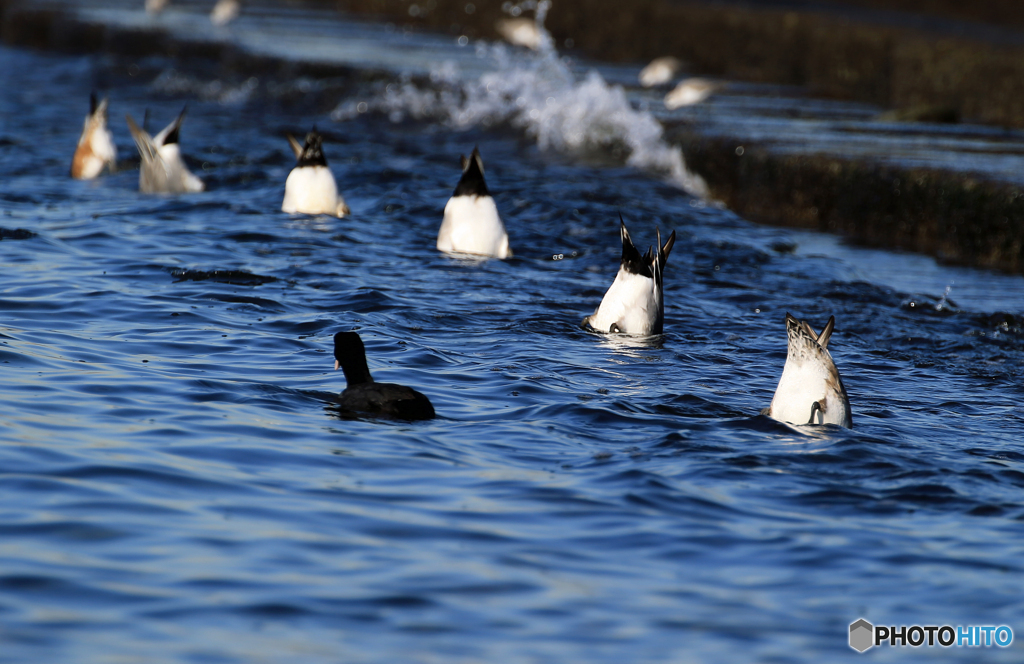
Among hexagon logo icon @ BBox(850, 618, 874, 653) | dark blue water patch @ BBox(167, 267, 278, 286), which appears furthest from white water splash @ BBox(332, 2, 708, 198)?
hexagon logo icon @ BBox(850, 618, 874, 653)

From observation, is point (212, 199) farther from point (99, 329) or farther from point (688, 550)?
point (688, 550)

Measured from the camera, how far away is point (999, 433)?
593 centimetres

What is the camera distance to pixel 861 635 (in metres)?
3.75

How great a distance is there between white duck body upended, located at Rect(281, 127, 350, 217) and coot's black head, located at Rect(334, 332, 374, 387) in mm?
4835

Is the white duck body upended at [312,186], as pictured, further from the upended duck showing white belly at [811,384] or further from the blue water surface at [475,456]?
the upended duck showing white belly at [811,384]

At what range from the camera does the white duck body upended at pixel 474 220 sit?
371 inches

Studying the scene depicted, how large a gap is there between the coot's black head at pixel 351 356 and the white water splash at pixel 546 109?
843cm

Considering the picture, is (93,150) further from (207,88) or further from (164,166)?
(207,88)

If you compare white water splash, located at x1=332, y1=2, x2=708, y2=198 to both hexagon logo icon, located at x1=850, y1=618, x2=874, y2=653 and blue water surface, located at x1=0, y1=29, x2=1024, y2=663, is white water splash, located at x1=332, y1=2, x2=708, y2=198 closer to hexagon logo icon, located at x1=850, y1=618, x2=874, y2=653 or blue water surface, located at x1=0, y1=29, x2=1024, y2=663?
blue water surface, located at x1=0, y1=29, x2=1024, y2=663

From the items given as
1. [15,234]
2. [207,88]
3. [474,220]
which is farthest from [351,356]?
[207,88]

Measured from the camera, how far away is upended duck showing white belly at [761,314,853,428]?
5617mm

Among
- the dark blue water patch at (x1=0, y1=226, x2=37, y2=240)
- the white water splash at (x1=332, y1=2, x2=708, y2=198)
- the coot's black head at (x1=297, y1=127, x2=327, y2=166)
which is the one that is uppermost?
the white water splash at (x1=332, y1=2, x2=708, y2=198)

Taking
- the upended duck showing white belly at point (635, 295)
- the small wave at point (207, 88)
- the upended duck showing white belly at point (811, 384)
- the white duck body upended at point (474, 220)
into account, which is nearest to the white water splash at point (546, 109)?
the small wave at point (207, 88)

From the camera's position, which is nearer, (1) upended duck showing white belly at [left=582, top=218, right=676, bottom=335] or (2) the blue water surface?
(2) the blue water surface
